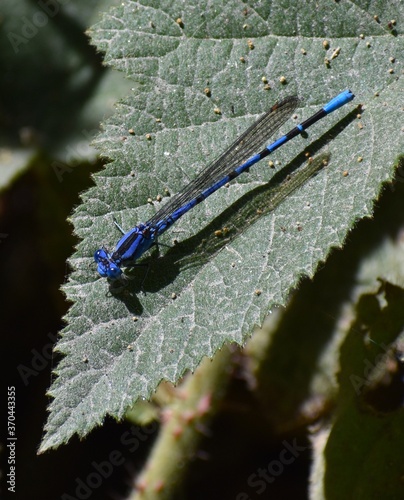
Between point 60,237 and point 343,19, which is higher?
point 343,19

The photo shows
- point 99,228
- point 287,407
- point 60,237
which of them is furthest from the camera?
point 60,237

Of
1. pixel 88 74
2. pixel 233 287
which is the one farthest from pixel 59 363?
pixel 88 74

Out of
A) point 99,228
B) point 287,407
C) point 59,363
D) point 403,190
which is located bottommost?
point 287,407

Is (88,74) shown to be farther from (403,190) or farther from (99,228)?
(403,190)

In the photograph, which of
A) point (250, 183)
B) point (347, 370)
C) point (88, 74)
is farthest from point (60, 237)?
point (347, 370)

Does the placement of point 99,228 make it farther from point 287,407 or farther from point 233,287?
point 287,407

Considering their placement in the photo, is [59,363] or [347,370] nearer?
[59,363]

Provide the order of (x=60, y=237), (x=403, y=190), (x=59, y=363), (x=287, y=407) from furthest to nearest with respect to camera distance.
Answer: (x=60, y=237), (x=287, y=407), (x=403, y=190), (x=59, y=363)
